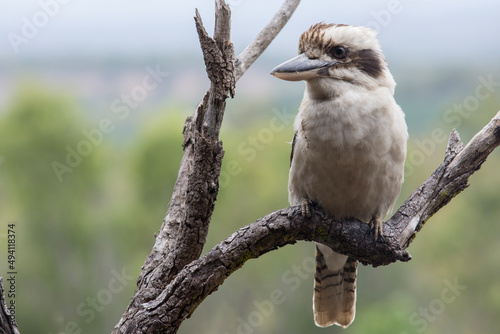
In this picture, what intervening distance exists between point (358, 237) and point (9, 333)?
1.41 m

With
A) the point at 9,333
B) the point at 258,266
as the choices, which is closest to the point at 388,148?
the point at 9,333

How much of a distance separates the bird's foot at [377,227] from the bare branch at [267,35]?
0.96m

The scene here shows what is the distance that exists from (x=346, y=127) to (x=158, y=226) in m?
4.38

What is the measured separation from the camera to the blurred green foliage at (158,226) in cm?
611

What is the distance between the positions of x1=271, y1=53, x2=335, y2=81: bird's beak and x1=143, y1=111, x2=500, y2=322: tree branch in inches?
21.6

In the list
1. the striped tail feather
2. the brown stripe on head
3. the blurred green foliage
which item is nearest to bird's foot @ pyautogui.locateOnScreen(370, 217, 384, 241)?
the striped tail feather

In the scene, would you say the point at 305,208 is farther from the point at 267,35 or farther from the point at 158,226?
the point at 158,226

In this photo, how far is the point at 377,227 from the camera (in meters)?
2.39

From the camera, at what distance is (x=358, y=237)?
2379 millimetres

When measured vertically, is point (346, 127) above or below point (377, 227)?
above

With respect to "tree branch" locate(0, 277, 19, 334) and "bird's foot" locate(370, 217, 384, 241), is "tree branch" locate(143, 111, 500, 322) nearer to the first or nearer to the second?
"bird's foot" locate(370, 217, 384, 241)

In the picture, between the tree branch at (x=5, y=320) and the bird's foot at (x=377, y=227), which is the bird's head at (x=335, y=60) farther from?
the tree branch at (x=5, y=320)

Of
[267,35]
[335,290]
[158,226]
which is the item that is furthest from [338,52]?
[158,226]

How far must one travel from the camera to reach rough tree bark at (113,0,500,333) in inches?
85.7
